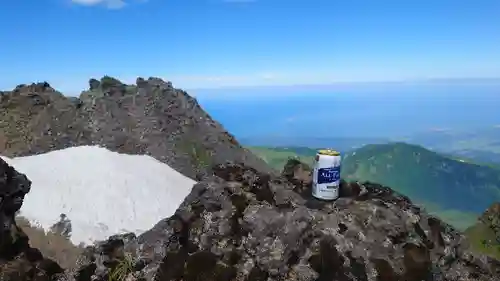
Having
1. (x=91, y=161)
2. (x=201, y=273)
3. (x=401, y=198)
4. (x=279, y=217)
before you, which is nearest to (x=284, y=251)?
(x=279, y=217)

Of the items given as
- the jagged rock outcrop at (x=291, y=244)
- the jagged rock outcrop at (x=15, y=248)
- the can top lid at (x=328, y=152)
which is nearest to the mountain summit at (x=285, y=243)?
the jagged rock outcrop at (x=291, y=244)

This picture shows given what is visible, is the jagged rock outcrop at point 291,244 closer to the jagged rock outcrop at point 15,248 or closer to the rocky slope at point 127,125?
the jagged rock outcrop at point 15,248

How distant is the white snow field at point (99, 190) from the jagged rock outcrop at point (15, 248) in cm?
869

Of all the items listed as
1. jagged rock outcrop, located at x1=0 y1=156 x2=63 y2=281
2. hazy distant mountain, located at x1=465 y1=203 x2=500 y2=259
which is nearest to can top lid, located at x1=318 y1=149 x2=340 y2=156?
jagged rock outcrop, located at x1=0 y1=156 x2=63 y2=281

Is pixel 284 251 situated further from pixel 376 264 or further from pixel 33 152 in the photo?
pixel 33 152

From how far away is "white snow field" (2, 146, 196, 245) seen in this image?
59.5 feet

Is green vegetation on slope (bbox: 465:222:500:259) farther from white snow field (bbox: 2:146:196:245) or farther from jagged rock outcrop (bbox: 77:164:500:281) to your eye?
jagged rock outcrop (bbox: 77:164:500:281)

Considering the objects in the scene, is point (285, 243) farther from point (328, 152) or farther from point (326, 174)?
point (328, 152)

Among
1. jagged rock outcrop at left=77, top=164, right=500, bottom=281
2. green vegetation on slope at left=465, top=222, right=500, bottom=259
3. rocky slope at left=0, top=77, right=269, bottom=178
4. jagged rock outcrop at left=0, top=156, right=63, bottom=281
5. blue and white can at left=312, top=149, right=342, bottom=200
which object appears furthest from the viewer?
rocky slope at left=0, top=77, right=269, bottom=178

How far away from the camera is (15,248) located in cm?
848

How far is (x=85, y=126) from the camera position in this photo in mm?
28641

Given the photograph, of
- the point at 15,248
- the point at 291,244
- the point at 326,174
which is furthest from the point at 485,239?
the point at 15,248

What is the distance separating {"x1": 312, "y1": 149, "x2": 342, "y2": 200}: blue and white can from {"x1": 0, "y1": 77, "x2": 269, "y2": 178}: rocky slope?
19.0 m

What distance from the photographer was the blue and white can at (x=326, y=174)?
6.81 m
